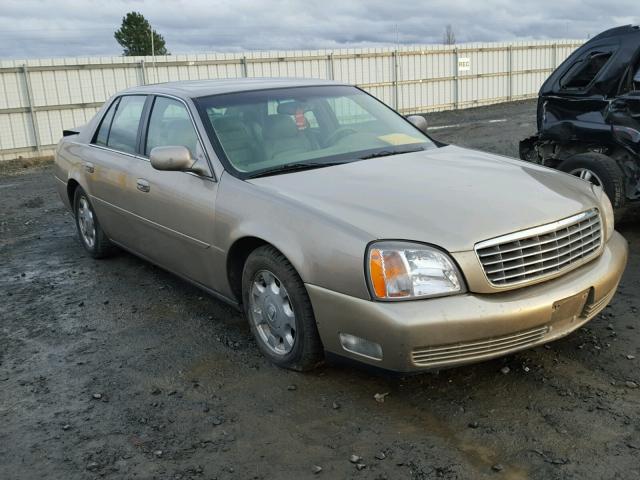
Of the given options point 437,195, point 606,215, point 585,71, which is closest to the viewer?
point 437,195

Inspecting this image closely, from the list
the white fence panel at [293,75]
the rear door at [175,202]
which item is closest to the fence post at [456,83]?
the white fence panel at [293,75]

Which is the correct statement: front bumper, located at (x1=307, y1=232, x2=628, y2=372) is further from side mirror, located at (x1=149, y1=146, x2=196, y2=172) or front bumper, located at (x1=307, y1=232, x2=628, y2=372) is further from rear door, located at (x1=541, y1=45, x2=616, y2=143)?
rear door, located at (x1=541, y1=45, x2=616, y2=143)

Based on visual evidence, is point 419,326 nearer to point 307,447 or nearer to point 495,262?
point 495,262

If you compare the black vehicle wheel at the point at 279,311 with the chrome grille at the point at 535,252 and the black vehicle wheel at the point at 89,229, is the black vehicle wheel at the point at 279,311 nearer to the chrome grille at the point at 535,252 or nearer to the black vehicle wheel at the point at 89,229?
the chrome grille at the point at 535,252

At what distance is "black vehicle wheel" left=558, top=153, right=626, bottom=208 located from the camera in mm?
5910

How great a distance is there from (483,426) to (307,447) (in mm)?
828

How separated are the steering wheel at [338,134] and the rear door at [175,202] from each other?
83 cm

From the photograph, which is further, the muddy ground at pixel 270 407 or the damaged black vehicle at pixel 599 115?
the damaged black vehicle at pixel 599 115

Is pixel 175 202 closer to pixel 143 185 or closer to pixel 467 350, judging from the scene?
pixel 143 185

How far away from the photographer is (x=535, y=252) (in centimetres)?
332

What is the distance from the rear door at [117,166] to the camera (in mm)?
5223

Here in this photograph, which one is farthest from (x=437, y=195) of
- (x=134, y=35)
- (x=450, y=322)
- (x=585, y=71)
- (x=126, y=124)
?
(x=134, y=35)

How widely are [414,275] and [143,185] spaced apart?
8.14 ft

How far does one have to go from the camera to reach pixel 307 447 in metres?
3.11
